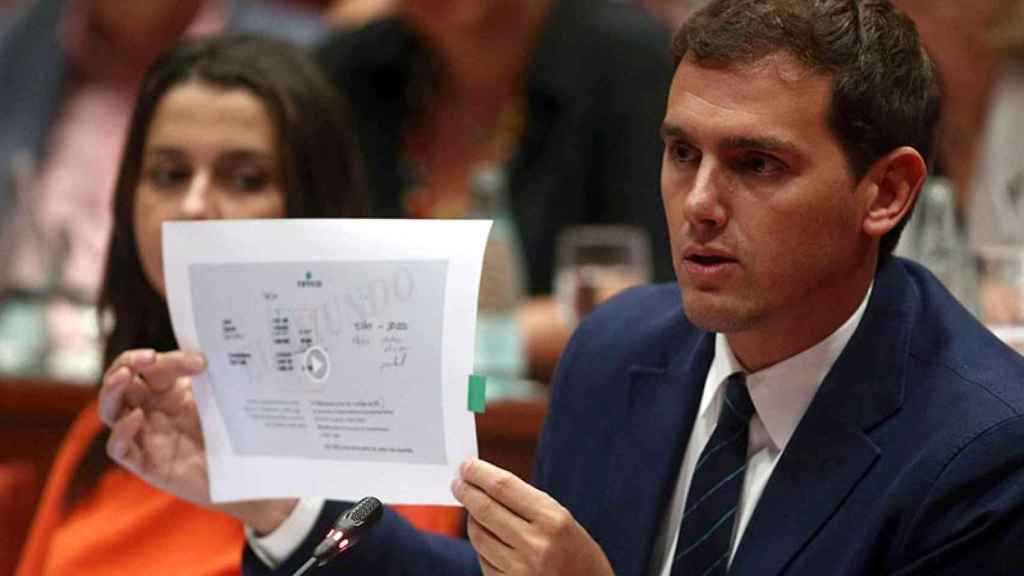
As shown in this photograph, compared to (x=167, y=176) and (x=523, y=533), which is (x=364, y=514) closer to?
(x=523, y=533)

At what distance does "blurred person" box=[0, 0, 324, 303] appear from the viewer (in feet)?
11.4

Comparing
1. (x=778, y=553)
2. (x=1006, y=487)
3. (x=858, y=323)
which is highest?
(x=858, y=323)

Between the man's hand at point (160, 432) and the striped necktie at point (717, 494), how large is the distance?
49 centimetres

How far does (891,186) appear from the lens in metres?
1.64

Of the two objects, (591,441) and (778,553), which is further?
(591,441)

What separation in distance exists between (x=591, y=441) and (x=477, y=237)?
33 centimetres

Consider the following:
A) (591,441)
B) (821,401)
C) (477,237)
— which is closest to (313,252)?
(477,237)

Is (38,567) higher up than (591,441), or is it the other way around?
(591,441)

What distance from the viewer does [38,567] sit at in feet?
7.35

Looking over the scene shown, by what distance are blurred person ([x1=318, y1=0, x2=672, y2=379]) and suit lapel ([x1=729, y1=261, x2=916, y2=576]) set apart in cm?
151

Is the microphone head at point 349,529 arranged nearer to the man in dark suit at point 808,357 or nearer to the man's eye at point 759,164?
the man in dark suit at point 808,357

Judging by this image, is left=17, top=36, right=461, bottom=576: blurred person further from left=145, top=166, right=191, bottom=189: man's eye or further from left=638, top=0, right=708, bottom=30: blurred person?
left=638, top=0, right=708, bottom=30: blurred person

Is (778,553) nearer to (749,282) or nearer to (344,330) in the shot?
(749,282)

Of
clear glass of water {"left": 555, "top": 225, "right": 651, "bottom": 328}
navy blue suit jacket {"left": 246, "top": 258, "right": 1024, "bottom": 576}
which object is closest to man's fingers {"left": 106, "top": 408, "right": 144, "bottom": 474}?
navy blue suit jacket {"left": 246, "top": 258, "right": 1024, "bottom": 576}
